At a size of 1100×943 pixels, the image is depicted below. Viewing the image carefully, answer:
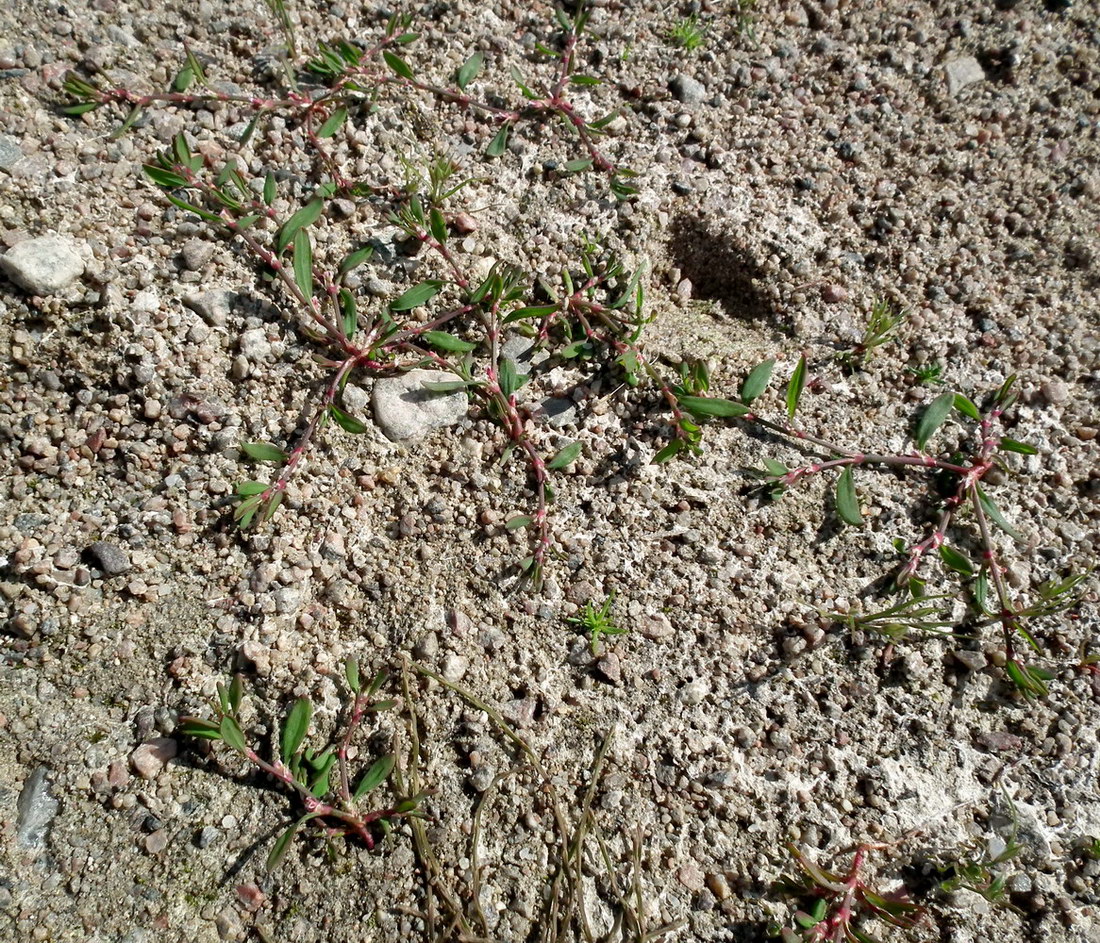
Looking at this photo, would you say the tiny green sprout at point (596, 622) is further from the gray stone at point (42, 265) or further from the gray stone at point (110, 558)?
the gray stone at point (42, 265)

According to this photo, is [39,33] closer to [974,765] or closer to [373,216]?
[373,216]

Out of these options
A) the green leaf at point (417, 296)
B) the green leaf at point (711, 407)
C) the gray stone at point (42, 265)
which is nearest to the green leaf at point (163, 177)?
the gray stone at point (42, 265)

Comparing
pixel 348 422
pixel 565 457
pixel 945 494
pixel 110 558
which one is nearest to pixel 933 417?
pixel 945 494

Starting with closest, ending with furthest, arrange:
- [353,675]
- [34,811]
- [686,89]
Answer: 1. [34,811]
2. [353,675]
3. [686,89]

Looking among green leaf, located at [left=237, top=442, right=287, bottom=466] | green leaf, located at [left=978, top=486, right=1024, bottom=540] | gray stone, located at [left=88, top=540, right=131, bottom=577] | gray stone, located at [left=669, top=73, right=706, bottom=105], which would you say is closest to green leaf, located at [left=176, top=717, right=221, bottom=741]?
gray stone, located at [left=88, top=540, right=131, bottom=577]

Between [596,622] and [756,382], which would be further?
[756,382]

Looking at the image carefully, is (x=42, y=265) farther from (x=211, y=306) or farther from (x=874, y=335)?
(x=874, y=335)

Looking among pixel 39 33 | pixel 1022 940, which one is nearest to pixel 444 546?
pixel 1022 940
